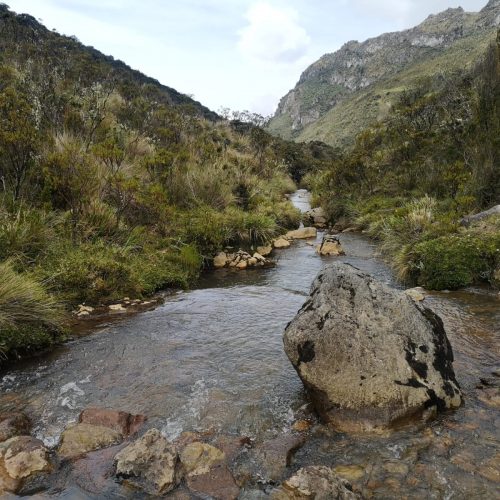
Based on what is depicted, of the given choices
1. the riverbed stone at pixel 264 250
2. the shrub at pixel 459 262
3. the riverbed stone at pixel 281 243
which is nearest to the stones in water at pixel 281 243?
the riverbed stone at pixel 281 243

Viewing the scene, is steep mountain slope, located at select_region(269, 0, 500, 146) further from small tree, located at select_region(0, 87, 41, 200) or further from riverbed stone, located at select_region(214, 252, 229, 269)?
small tree, located at select_region(0, 87, 41, 200)

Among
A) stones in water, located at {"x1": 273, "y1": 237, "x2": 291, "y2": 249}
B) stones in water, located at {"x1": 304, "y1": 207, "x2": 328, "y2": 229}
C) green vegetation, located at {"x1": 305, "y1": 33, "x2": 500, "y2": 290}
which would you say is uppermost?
green vegetation, located at {"x1": 305, "y1": 33, "x2": 500, "y2": 290}

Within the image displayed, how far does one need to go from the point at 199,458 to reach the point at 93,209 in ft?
23.2

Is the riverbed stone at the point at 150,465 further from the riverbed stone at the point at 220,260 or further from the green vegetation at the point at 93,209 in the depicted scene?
the riverbed stone at the point at 220,260

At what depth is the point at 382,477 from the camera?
3234 millimetres

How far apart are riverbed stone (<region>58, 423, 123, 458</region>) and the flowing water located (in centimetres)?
17

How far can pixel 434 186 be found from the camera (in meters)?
15.6

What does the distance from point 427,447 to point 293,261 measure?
8.70 m

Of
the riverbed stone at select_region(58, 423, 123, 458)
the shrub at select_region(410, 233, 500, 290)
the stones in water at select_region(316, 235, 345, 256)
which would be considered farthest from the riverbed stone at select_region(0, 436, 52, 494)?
the stones in water at select_region(316, 235, 345, 256)

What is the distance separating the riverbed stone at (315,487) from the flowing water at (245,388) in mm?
257

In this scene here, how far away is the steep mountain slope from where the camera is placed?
80.1 m

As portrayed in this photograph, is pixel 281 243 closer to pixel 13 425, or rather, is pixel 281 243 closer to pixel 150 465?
pixel 13 425

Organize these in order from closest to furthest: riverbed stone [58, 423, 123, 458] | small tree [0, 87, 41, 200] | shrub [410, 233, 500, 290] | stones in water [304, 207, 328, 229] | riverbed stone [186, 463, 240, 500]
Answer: riverbed stone [186, 463, 240, 500]
riverbed stone [58, 423, 123, 458]
shrub [410, 233, 500, 290]
small tree [0, 87, 41, 200]
stones in water [304, 207, 328, 229]

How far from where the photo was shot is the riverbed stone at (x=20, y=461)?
3168mm
